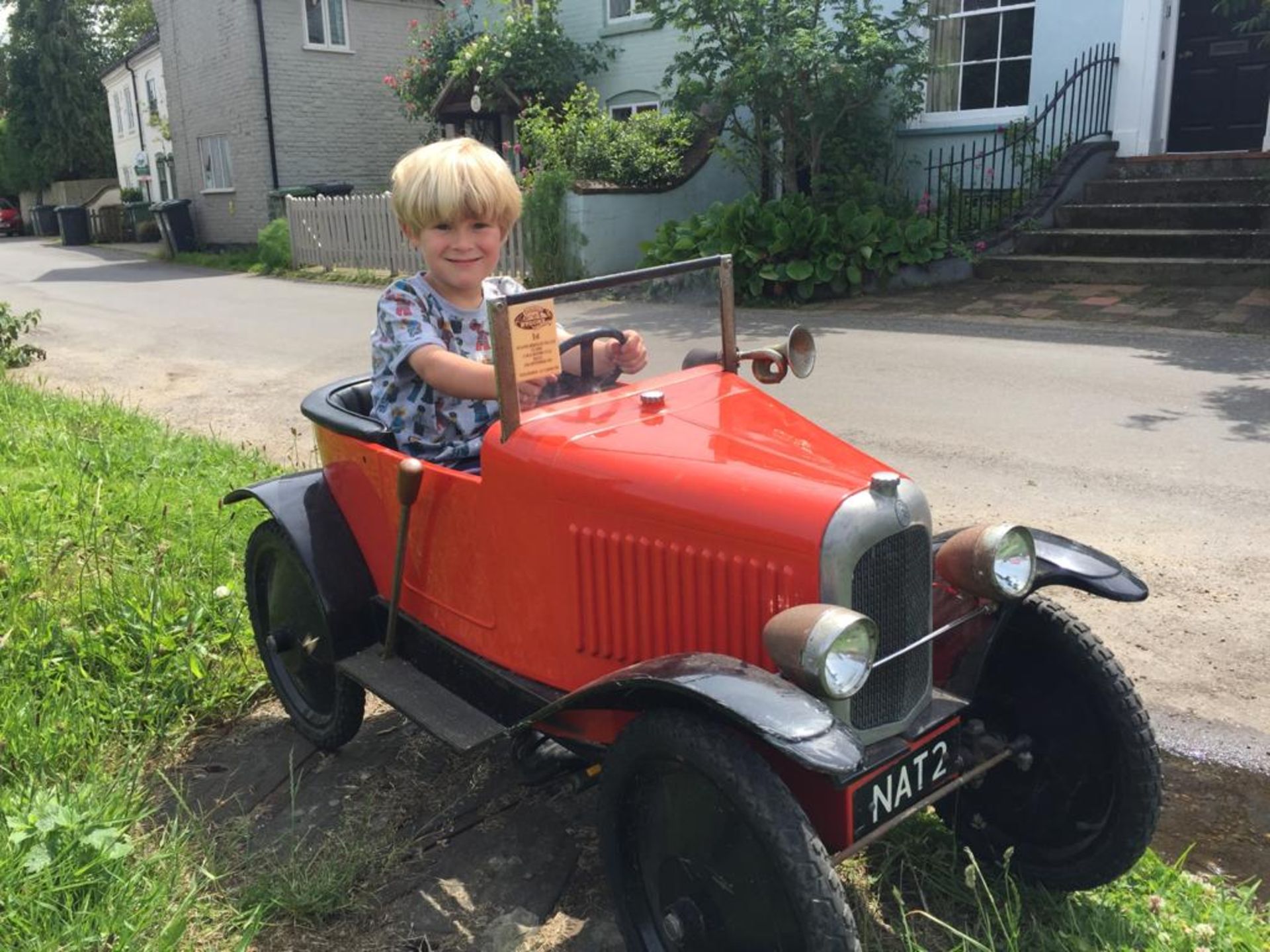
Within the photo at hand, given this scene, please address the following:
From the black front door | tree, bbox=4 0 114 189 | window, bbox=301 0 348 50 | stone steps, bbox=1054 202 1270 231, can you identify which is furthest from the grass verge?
tree, bbox=4 0 114 189

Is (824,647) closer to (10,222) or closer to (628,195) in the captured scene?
(628,195)

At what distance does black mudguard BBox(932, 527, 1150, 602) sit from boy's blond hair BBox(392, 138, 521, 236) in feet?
4.79

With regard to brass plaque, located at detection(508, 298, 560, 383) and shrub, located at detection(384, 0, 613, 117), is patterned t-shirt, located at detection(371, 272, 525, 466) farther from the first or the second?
shrub, located at detection(384, 0, 613, 117)

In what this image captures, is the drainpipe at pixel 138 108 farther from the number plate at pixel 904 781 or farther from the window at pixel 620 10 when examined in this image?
the number plate at pixel 904 781

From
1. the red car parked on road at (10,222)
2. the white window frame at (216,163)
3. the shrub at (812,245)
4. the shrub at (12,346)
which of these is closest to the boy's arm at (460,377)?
the shrub at (12,346)

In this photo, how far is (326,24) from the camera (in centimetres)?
2262

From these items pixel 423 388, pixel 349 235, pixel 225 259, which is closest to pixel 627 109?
pixel 349 235

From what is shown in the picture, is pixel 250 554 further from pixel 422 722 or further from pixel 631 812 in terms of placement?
pixel 631 812

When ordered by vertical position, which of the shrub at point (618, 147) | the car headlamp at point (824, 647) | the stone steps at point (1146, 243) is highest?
the shrub at point (618, 147)

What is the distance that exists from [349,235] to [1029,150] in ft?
34.3

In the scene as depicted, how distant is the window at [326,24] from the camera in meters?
22.4

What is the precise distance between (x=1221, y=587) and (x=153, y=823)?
374 cm

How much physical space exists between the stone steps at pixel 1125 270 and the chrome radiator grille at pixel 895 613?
9.63 m

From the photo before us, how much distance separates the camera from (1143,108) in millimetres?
11953
